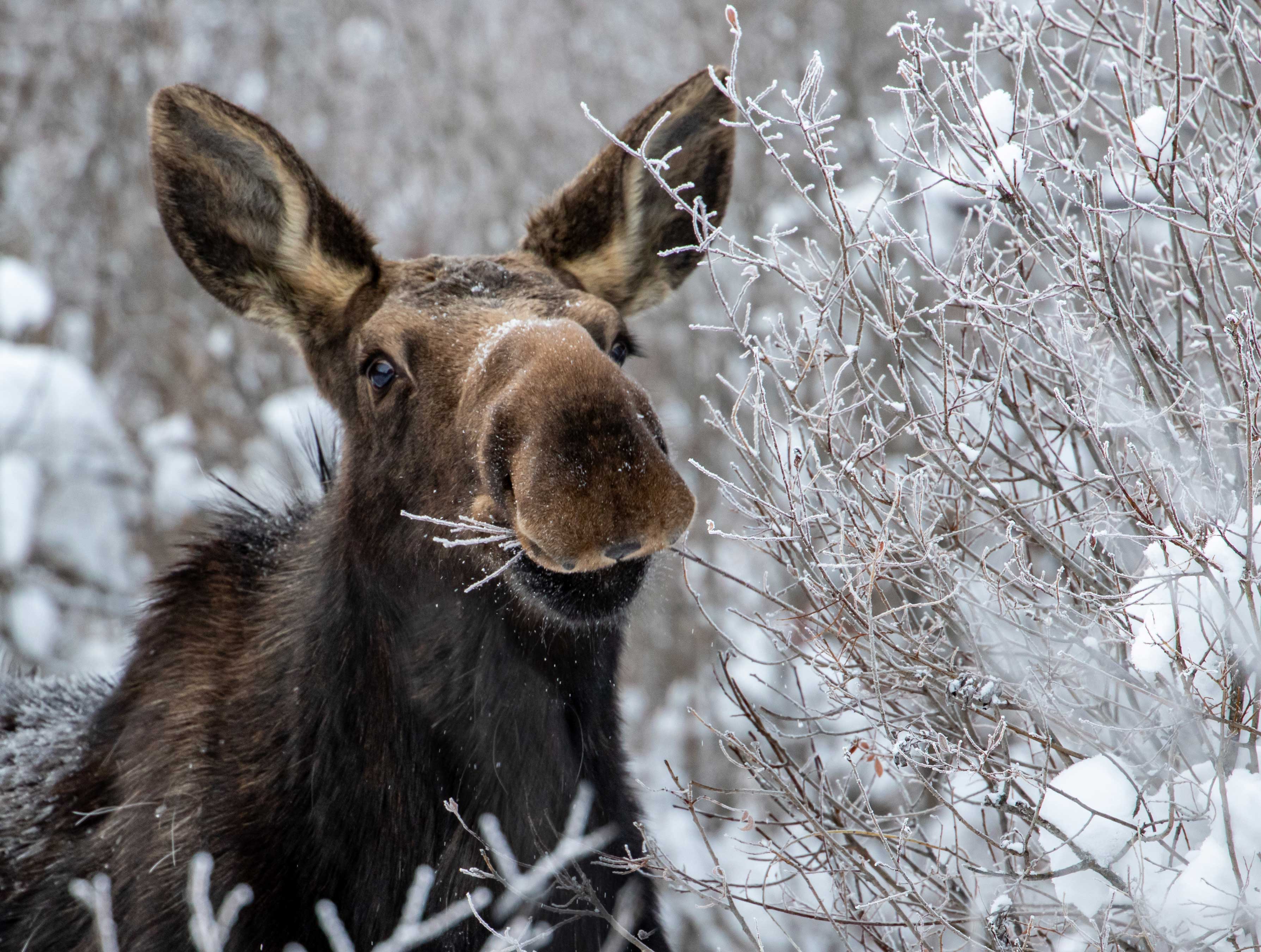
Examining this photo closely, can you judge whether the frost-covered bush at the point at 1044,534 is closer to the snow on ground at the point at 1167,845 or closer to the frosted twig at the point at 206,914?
the snow on ground at the point at 1167,845

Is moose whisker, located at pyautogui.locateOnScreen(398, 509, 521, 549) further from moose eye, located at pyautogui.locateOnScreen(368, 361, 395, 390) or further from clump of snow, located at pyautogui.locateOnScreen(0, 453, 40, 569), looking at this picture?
clump of snow, located at pyautogui.locateOnScreen(0, 453, 40, 569)

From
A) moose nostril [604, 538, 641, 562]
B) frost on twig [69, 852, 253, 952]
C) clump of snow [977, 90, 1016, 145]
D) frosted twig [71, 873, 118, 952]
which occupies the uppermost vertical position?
clump of snow [977, 90, 1016, 145]

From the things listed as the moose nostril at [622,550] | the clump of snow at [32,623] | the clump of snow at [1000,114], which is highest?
the clump of snow at [1000,114]

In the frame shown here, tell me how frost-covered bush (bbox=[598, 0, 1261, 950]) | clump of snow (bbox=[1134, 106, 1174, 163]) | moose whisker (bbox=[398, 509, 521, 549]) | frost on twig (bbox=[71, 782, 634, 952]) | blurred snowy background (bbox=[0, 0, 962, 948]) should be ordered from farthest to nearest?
blurred snowy background (bbox=[0, 0, 962, 948])
moose whisker (bbox=[398, 509, 521, 549])
clump of snow (bbox=[1134, 106, 1174, 163])
frost-covered bush (bbox=[598, 0, 1261, 950])
frost on twig (bbox=[71, 782, 634, 952])

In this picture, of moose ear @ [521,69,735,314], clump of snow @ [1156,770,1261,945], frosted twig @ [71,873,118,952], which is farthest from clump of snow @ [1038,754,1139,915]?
moose ear @ [521,69,735,314]

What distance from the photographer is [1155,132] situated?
265cm

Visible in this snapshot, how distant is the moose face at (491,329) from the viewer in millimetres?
2609

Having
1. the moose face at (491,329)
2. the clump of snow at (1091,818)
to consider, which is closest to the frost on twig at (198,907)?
the moose face at (491,329)

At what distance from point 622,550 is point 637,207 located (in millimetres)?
1736

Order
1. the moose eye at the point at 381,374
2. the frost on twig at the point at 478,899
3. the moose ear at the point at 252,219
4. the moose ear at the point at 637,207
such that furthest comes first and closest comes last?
1. the moose ear at the point at 637,207
2. the moose ear at the point at 252,219
3. the moose eye at the point at 381,374
4. the frost on twig at the point at 478,899

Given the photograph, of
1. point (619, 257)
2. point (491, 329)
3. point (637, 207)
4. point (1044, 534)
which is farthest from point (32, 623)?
point (1044, 534)

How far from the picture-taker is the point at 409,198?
1162cm

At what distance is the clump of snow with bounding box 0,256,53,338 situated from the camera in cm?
877

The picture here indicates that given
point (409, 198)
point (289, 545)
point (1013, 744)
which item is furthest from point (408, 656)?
point (409, 198)
